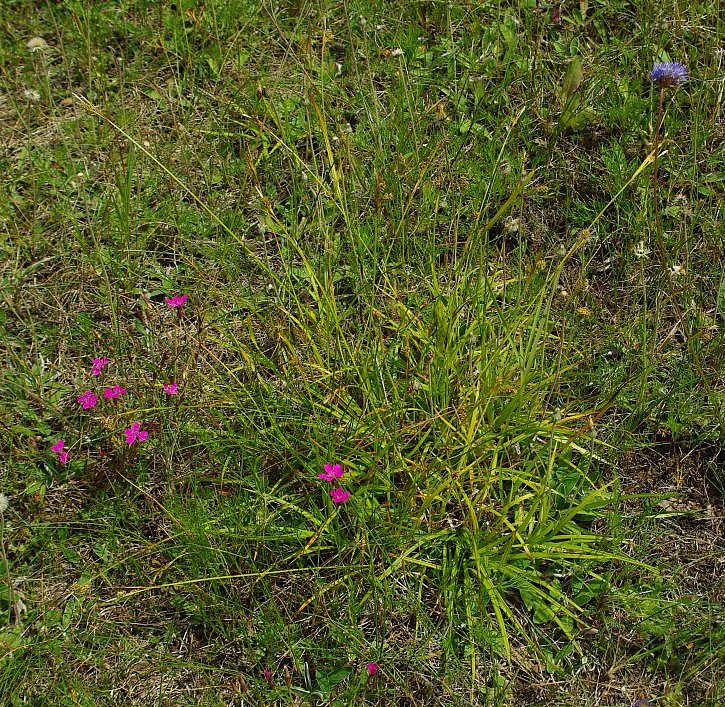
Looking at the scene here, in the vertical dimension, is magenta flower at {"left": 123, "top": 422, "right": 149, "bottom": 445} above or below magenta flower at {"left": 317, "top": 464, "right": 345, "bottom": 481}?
above

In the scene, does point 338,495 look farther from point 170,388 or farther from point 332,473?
point 170,388

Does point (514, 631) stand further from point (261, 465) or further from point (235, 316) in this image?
point (235, 316)

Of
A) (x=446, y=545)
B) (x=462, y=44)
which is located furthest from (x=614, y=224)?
(x=446, y=545)

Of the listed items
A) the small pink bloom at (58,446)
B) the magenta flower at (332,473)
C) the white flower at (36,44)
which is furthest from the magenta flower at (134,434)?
the white flower at (36,44)

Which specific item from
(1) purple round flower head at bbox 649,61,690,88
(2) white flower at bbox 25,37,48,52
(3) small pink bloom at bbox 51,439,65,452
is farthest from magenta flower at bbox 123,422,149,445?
(2) white flower at bbox 25,37,48,52

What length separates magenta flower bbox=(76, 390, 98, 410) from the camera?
2152 millimetres

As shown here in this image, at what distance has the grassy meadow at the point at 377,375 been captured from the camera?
1.87 metres

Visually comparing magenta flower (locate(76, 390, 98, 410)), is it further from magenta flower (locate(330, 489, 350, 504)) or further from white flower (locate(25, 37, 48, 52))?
white flower (locate(25, 37, 48, 52))

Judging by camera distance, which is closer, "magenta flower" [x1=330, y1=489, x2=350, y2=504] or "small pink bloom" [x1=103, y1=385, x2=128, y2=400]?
"magenta flower" [x1=330, y1=489, x2=350, y2=504]

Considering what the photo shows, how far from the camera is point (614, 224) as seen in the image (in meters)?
2.54

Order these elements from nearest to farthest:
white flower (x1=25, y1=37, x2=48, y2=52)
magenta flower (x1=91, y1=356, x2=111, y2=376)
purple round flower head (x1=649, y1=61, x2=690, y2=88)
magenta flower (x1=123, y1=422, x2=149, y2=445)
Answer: purple round flower head (x1=649, y1=61, x2=690, y2=88), magenta flower (x1=123, y1=422, x2=149, y2=445), magenta flower (x1=91, y1=356, x2=111, y2=376), white flower (x1=25, y1=37, x2=48, y2=52)

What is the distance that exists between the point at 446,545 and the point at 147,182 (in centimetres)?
161

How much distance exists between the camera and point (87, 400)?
217 cm

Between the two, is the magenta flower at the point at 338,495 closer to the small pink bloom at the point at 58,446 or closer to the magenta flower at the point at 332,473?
the magenta flower at the point at 332,473
